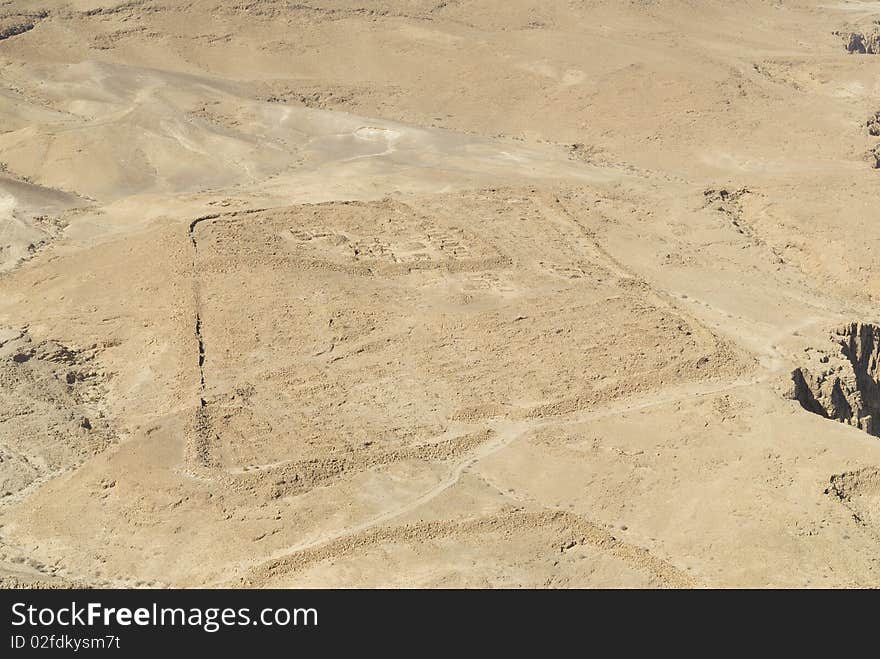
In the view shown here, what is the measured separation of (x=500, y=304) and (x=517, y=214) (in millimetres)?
5328

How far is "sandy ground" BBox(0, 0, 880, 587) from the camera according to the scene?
14.9m

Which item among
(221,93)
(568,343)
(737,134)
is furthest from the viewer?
(221,93)

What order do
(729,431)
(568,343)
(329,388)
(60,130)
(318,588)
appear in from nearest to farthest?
1. (318,588)
2. (729,431)
3. (329,388)
4. (568,343)
5. (60,130)

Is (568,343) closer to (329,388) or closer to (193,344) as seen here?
(329,388)

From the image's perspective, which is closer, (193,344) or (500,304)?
(193,344)

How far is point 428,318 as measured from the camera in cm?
2084

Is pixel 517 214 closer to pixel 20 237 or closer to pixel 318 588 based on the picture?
pixel 20 237

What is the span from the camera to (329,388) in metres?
18.8

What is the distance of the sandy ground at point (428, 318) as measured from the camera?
49.0ft

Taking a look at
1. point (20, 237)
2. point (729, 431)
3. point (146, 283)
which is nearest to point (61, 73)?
point (20, 237)

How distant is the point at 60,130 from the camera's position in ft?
102

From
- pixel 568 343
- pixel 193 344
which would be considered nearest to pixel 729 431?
pixel 568 343

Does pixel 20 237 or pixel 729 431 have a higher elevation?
pixel 20 237

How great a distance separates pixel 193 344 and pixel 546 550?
8.43 metres
